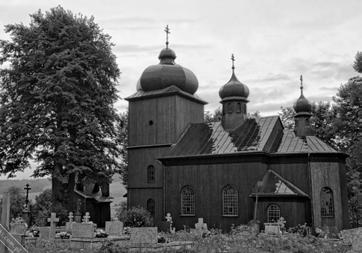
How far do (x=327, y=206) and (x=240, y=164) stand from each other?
5.06m

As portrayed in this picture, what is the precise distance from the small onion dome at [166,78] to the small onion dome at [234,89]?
111 inches

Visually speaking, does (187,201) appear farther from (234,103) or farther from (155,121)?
(234,103)

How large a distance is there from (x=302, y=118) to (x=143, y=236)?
14550mm

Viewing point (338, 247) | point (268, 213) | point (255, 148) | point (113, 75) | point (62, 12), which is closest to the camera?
point (338, 247)

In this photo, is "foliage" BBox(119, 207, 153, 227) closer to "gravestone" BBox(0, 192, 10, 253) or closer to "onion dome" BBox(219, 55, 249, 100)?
"onion dome" BBox(219, 55, 249, 100)

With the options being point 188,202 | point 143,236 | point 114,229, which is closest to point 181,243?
point 143,236

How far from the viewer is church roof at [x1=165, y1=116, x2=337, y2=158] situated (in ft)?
80.3

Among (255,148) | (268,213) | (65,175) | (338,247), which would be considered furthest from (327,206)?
(65,175)

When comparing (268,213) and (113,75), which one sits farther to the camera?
(113,75)

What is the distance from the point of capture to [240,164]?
24.4 m

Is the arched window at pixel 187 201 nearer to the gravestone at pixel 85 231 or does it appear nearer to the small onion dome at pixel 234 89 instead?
the small onion dome at pixel 234 89

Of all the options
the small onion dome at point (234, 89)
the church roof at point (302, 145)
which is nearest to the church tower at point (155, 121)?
the small onion dome at point (234, 89)

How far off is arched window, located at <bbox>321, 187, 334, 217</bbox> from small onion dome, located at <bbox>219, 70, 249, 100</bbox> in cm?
794

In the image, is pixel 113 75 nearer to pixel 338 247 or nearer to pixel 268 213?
pixel 268 213
